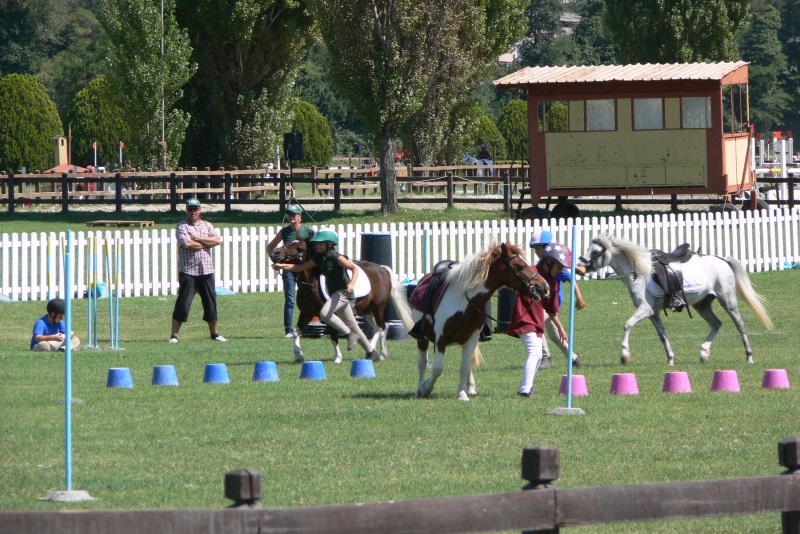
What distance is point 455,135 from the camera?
165ft

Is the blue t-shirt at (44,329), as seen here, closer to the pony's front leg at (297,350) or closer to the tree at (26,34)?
the pony's front leg at (297,350)

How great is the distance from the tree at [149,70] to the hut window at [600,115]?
15699 millimetres

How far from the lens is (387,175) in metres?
37.4

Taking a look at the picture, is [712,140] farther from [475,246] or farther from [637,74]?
[475,246]

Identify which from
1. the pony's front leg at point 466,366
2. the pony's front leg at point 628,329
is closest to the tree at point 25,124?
the pony's front leg at point 628,329

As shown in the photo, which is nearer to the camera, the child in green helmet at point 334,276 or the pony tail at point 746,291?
the child in green helmet at point 334,276

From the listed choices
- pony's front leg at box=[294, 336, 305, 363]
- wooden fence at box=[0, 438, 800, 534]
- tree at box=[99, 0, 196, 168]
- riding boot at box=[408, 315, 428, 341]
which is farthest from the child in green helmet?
tree at box=[99, 0, 196, 168]

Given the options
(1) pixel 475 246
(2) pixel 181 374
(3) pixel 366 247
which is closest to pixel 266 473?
(2) pixel 181 374

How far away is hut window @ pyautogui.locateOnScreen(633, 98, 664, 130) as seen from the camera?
33406 mm

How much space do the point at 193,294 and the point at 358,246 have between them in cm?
815

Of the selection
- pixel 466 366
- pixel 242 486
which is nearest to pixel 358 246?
pixel 466 366

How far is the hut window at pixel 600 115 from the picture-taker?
33688 mm

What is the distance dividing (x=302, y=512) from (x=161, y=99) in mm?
40675

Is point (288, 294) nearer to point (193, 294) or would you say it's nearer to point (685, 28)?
point (193, 294)
